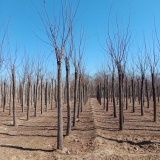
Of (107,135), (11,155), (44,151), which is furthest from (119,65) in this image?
(11,155)

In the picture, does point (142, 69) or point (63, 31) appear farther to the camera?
point (142, 69)

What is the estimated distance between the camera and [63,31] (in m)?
6.32

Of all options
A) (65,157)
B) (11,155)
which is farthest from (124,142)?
(11,155)

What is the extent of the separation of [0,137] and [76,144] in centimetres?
290

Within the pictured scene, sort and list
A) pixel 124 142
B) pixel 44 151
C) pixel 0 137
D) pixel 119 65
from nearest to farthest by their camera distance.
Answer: pixel 44 151 → pixel 124 142 → pixel 0 137 → pixel 119 65

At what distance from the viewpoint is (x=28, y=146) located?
20.8ft

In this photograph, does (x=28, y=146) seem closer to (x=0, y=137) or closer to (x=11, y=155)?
(x=11, y=155)

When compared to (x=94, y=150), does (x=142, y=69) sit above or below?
above

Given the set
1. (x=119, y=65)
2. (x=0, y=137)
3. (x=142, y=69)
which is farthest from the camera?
(x=142, y=69)

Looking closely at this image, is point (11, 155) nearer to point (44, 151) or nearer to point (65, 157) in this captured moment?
point (44, 151)

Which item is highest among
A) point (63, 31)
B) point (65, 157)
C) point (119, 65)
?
point (63, 31)

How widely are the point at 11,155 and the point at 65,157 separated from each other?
1.36 metres

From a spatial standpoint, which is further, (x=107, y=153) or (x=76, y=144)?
(x=76, y=144)

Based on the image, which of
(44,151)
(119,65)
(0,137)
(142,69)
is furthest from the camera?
(142,69)
